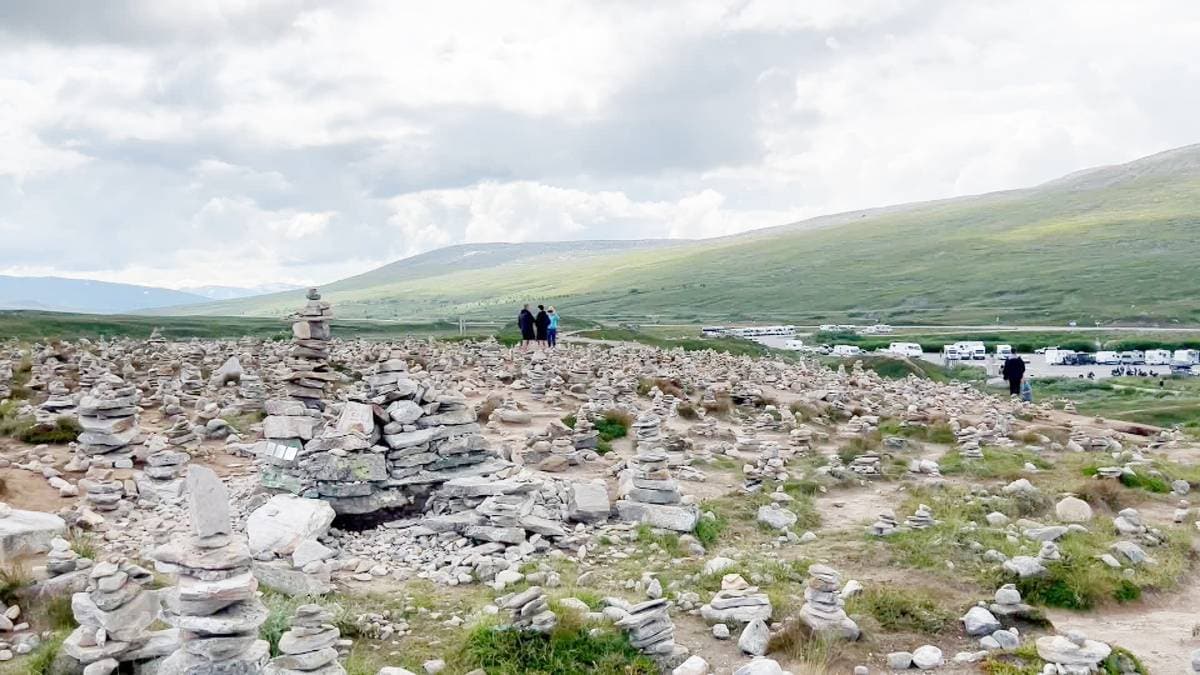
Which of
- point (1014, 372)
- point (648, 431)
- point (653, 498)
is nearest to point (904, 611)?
point (653, 498)

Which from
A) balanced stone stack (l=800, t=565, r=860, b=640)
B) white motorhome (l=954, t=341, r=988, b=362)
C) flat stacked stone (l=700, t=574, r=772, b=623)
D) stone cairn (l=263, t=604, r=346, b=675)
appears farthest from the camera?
white motorhome (l=954, t=341, r=988, b=362)

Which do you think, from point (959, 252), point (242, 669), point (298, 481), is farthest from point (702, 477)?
point (959, 252)

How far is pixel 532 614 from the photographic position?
948cm

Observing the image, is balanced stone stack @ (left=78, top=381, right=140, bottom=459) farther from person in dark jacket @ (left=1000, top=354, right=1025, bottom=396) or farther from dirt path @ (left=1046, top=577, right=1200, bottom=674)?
person in dark jacket @ (left=1000, top=354, right=1025, bottom=396)

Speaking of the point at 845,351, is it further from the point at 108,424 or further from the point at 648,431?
the point at 108,424

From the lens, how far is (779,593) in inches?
442

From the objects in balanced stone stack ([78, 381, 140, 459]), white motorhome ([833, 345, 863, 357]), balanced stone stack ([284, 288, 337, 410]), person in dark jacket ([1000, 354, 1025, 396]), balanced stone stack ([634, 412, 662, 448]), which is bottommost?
white motorhome ([833, 345, 863, 357])

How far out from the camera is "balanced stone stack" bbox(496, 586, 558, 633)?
9422 millimetres

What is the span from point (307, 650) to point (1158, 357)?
74.1 meters

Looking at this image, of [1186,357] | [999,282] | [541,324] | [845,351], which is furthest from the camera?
[999,282]

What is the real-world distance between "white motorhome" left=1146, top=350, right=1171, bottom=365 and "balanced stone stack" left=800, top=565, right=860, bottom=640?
66246mm

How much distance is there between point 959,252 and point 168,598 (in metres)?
187

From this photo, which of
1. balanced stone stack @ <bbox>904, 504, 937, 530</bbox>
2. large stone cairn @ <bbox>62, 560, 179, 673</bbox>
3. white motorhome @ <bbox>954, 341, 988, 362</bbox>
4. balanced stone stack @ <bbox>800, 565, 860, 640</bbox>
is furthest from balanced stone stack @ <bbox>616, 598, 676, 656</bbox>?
white motorhome @ <bbox>954, 341, 988, 362</bbox>

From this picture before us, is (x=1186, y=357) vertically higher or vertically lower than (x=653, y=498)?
lower
